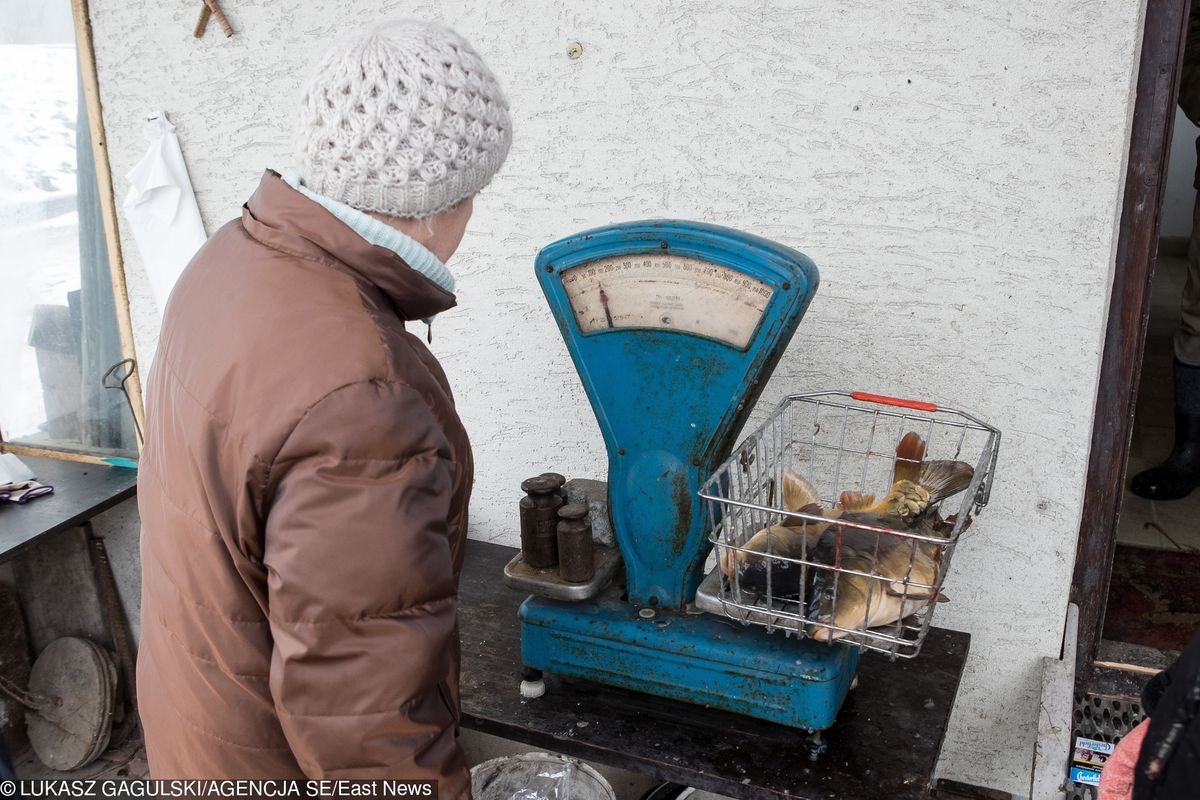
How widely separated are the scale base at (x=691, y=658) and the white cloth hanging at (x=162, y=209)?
1467 mm

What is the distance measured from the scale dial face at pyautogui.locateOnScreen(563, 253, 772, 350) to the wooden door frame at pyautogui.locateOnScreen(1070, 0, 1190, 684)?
0.81 m

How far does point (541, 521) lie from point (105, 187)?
1.71m

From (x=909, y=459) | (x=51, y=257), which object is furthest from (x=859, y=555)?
(x=51, y=257)

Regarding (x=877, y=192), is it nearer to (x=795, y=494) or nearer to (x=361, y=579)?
(x=795, y=494)

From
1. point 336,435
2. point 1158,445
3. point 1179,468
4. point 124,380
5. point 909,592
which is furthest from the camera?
point 1158,445

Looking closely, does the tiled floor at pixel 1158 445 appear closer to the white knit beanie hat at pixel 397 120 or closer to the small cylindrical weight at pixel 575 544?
the small cylindrical weight at pixel 575 544

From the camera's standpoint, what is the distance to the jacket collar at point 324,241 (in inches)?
45.1

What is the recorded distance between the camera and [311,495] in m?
1.03

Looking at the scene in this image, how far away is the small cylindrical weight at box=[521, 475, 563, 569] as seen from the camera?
1.67m

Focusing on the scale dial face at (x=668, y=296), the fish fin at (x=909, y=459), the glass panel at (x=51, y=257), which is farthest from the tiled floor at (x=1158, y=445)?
the glass panel at (x=51, y=257)

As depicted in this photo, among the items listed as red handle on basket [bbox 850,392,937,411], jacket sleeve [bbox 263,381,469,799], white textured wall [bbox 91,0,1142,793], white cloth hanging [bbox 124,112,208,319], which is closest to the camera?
jacket sleeve [bbox 263,381,469,799]

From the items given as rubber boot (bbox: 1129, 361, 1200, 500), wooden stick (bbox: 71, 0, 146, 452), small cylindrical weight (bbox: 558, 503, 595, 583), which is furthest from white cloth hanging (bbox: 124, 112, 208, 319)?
rubber boot (bbox: 1129, 361, 1200, 500)

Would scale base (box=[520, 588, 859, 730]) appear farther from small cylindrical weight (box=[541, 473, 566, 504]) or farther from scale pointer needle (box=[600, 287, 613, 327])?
scale pointer needle (box=[600, 287, 613, 327])

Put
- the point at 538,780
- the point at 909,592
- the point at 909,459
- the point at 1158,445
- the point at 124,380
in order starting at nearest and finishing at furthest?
the point at 909,592
the point at 909,459
the point at 538,780
the point at 124,380
the point at 1158,445
